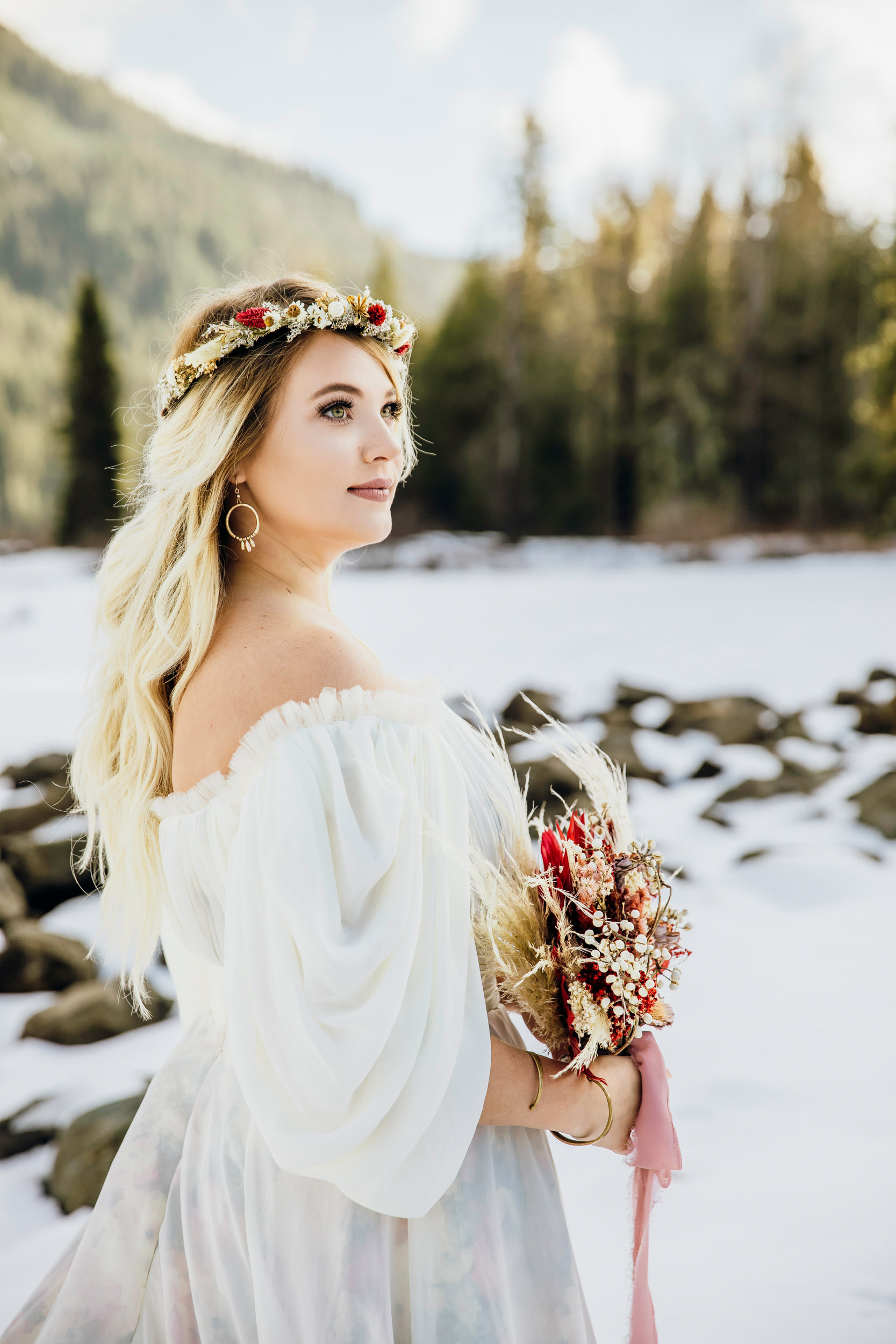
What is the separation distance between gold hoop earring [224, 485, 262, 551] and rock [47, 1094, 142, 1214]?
76.5 inches

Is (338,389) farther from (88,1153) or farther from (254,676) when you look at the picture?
(88,1153)

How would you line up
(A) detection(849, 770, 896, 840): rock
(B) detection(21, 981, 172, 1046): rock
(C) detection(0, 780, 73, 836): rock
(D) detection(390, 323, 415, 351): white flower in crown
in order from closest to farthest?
(D) detection(390, 323, 415, 351): white flower in crown < (B) detection(21, 981, 172, 1046): rock < (A) detection(849, 770, 896, 840): rock < (C) detection(0, 780, 73, 836): rock

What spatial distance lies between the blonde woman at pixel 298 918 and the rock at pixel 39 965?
2.83 m

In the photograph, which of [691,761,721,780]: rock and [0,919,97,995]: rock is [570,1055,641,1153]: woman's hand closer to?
[0,919,97,995]: rock

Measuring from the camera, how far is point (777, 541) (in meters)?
19.9

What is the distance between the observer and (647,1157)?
1.41 m

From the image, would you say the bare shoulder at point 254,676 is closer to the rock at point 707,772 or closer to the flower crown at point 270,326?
the flower crown at point 270,326

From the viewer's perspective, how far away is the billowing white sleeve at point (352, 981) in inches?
46.4

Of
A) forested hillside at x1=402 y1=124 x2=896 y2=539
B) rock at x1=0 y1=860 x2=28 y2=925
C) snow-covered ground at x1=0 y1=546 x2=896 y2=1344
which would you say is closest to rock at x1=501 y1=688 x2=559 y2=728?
snow-covered ground at x1=0 y1=546 x2=896 y2=1344

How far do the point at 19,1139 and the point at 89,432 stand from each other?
2143 cm

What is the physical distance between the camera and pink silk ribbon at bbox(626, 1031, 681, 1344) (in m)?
1.41

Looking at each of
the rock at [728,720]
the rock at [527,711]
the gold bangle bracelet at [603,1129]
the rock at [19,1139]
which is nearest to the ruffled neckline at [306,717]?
the gold bangle bracelet at [603,1129]

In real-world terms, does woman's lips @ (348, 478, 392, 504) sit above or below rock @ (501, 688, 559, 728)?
above

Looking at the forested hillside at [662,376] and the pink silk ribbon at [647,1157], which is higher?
the forested hillside at [662,376]
